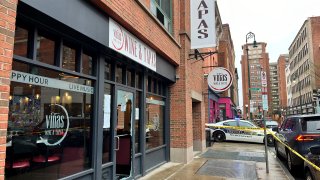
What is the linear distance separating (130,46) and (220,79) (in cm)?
824

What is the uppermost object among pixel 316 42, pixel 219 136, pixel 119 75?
pixel 316 42

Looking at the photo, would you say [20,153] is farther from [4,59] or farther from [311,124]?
[311,124]

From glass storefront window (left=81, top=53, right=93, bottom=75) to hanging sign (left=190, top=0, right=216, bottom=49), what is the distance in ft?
19.2

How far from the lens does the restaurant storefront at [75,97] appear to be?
4.21 metres

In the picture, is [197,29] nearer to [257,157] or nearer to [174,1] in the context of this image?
[174,1]

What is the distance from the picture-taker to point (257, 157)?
12273 millimetres

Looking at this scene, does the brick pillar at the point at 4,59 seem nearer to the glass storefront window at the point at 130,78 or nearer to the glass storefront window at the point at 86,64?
the glass storefront window at the point at 86,64

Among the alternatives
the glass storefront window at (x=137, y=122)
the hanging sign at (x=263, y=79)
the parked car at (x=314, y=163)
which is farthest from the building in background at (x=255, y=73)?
the glass storefront window at (x=137, y=122)

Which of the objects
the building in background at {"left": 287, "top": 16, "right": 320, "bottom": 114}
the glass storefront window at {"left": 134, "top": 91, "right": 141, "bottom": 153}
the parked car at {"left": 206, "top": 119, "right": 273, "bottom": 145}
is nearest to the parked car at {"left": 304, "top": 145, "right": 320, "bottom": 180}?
the glass storefront window at {"left": 134, "top": 91, "right": 141, "bottom": 153}

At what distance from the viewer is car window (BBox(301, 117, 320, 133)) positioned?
8430 millimetres

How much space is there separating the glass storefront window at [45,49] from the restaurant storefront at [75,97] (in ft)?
0.05

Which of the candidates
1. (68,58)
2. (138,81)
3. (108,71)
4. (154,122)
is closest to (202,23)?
(138,81)

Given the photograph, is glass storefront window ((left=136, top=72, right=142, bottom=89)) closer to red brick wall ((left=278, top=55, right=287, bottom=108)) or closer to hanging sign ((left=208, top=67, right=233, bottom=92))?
hanging sign ((left=208, top=67, right=233, bottom=92))

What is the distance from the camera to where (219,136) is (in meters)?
19.1
